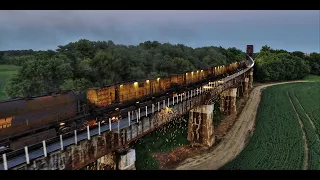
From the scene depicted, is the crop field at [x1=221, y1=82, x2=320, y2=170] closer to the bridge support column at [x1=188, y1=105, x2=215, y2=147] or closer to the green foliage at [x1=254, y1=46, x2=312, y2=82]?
the bridge support column at [x1=188, y1=105, x2=215, y2=147]

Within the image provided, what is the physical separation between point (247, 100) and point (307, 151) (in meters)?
28.3

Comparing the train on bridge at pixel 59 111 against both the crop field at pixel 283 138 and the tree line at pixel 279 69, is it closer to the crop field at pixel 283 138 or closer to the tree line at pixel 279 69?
the crop field at pixel 283 138

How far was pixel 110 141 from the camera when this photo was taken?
17344mm

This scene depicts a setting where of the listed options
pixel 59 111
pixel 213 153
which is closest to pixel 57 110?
pixel 59 111

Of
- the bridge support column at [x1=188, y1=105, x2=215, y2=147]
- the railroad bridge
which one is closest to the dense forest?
the bridge support column at [x1=188, y1=105, x2=215, y2=147]

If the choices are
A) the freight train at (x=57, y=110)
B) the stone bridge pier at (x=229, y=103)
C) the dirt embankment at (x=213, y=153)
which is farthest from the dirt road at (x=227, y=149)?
the freight train at (x=57, y=110)

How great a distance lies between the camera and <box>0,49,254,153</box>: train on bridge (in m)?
15.7

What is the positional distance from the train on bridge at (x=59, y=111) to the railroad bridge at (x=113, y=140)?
4.33ft

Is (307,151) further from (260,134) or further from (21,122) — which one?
(21,122)

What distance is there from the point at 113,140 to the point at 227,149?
56.6ft

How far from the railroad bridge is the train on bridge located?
1.32 metres
